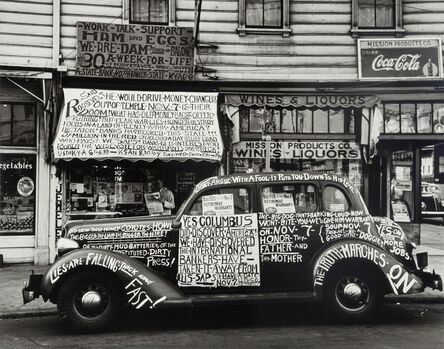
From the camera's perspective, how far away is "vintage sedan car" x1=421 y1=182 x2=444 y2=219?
75.8ft

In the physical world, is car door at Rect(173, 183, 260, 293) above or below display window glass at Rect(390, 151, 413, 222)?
below

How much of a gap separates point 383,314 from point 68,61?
331 inches

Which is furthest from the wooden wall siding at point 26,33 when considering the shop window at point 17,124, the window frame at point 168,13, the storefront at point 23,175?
the window frame at point 168,13

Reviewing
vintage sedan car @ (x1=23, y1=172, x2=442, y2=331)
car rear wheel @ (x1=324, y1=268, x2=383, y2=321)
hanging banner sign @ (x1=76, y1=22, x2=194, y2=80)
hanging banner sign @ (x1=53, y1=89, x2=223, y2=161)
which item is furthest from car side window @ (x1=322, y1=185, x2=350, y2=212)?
hanging banner sign @ (x1=76, y1=22, x2=194, y2=80)

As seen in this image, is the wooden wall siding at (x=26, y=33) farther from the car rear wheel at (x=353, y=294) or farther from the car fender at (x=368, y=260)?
the car rear wheel at (x=353, y=294)

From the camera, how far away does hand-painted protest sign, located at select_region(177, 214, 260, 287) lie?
7047mm

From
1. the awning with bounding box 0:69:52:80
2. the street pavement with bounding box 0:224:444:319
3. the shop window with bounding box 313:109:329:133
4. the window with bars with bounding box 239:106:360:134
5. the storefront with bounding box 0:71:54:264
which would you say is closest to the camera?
the street pavement with bounding box 0:224:444:319

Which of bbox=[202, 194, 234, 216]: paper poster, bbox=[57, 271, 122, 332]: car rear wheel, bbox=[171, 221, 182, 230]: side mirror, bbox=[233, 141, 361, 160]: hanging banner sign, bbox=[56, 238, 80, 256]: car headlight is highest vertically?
bbox=[233, 141, 361, 160]: hanging banner sign

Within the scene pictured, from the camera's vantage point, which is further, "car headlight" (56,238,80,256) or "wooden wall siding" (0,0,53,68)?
"wooden wall siding" (0,0,53,68)

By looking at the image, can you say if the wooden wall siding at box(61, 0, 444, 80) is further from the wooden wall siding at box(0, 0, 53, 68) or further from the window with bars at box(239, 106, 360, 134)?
the wooden wall siding at box(0, 0, 53, 68)

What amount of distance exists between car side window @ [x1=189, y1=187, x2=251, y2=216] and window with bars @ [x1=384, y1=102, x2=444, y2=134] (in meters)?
6.73

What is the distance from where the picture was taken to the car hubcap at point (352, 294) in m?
7.16

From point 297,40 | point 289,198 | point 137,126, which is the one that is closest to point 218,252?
point 289,198

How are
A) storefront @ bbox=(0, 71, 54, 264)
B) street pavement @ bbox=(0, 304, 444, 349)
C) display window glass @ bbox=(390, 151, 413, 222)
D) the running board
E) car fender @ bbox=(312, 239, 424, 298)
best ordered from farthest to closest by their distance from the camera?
1. display window glass @ bbox=(390, 151, 413, 222)
2. storefront @ bbox=(0, 71, 54, 264)
3. car fender @ bbox=(312, 239, 424, 298)
4. the running board
5. street pavement @ bbox=(0, 304, 444, 349)
